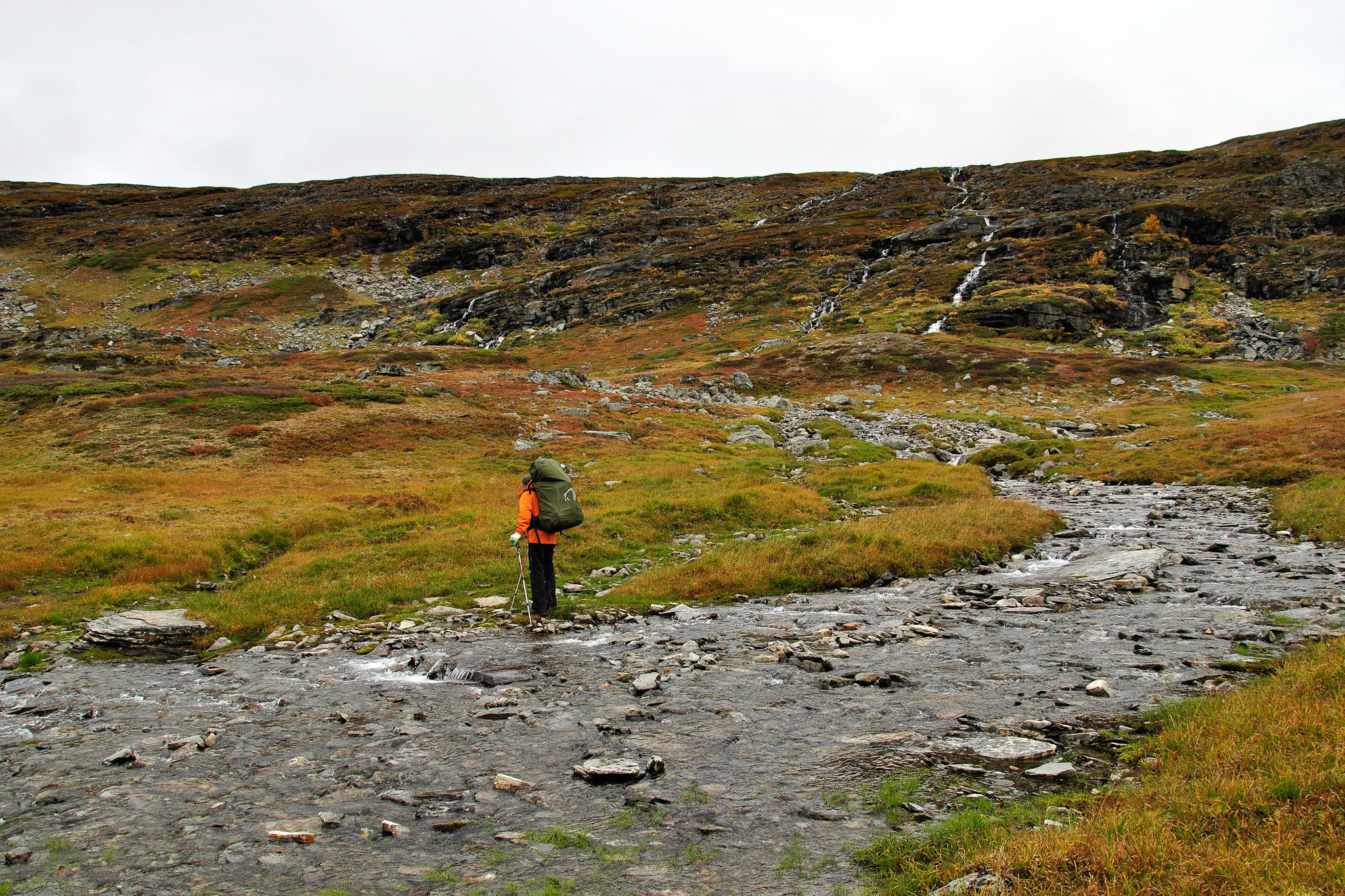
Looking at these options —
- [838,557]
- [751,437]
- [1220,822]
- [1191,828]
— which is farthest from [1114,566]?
[751,437]

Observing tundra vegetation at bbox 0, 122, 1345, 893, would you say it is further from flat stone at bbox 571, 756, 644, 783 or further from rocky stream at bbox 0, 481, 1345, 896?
flat stone at bbox 571, 756, 644, 783

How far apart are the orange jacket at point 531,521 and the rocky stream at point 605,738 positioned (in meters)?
2.10

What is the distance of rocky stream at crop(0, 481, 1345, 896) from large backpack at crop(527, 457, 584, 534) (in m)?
2.37

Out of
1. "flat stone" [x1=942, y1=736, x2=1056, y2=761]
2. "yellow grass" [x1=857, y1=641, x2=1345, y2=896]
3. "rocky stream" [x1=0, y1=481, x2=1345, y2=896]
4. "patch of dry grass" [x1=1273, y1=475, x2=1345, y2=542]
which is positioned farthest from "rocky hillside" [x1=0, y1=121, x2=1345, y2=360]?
"yellow grass" [x1=857, y1=641, x2=1345, y2=896]

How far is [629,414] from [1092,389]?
45.1 m

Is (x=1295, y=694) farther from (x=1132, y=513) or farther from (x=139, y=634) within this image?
(x=1132, y=513)

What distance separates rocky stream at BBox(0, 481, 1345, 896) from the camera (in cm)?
605

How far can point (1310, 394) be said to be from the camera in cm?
5134

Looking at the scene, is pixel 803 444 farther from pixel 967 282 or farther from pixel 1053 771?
pixel 967 282

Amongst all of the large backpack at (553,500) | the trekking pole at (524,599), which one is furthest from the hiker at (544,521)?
the trekking pole at (524,599)

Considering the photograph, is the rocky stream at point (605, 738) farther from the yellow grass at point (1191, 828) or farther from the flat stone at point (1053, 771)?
the yellow grass at point (1191, 828)

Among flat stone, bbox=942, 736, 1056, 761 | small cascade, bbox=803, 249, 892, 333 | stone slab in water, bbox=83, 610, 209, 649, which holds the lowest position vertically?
flat stone, bbox=942, 736, 1056, 761

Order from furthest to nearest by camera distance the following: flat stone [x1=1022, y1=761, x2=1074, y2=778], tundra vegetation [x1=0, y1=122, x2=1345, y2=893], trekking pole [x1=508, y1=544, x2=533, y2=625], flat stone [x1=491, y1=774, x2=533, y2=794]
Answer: trekking pole [x1=508, y1=544, x2=533, y2=625], flat stone [x1=491, y1=774, x2=533, y2=794], flat stone [x1=1022, y1=761, x2=1074, y2=778], tundra vegetation [x1=0, y1=122, x2=1345, y2=893]

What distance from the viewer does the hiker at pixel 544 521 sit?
14.6m
